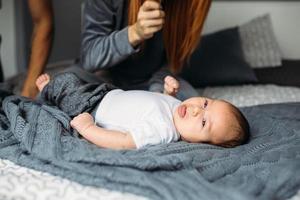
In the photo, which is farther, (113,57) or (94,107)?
(113,57)

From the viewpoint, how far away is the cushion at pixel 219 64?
202 cm

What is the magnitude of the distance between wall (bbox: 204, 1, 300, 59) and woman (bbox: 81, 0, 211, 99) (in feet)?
2.89

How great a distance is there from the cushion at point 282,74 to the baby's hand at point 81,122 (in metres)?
1.08

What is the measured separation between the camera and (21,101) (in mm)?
1271

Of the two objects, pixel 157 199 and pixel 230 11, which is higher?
pixel 157 199

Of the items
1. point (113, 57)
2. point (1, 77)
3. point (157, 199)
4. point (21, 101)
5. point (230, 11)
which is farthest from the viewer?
point (230, 11)

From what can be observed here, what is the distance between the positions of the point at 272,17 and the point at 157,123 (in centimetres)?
154

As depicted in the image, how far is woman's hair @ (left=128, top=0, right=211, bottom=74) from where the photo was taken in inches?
59.3

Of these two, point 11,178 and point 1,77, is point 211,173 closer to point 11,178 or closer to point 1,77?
point 11,178

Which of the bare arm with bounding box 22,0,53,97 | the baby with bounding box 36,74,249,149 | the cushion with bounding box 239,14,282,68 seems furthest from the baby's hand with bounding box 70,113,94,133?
the cushion with bounding box 239,14,282,68

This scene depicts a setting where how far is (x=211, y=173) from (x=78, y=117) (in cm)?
36

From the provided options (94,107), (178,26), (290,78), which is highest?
(178,26)

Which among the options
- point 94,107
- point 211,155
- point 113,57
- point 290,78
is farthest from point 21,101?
point 290,78

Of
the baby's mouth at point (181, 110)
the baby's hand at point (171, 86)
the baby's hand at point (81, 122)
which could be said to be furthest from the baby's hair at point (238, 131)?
the baby's hand at point (81, 122)
